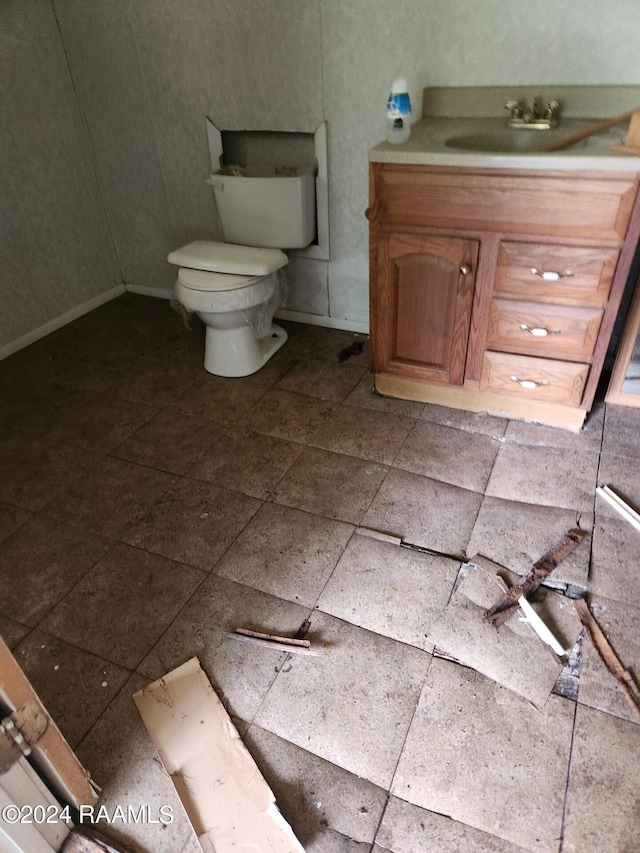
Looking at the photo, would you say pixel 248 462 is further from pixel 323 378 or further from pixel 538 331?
pixel 538 331

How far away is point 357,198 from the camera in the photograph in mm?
2377

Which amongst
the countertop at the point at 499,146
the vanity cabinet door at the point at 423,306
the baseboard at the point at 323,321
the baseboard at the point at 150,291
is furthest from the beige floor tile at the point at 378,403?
the baseboard at the point at 150,291

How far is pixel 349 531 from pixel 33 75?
244cm

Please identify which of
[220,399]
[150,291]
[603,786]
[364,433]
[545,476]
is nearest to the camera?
[603,786]

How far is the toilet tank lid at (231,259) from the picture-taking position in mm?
2119

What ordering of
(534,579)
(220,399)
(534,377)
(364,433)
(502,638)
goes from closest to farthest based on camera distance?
1. (502,638)
2. (534,579)
3. (534,377)
4. (364,433)
5. (220,399)

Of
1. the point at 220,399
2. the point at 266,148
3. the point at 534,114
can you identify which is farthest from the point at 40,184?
the point at 534,114

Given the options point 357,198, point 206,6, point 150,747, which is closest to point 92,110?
point 206,6

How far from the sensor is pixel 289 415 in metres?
2.17

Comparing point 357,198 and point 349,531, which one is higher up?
point 357,198

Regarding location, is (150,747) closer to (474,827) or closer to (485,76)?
(474,827)

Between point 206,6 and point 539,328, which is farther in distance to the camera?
point 206,6

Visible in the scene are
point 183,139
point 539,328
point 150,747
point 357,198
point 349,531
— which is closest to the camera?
point 150,747

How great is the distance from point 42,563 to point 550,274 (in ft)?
5.70
